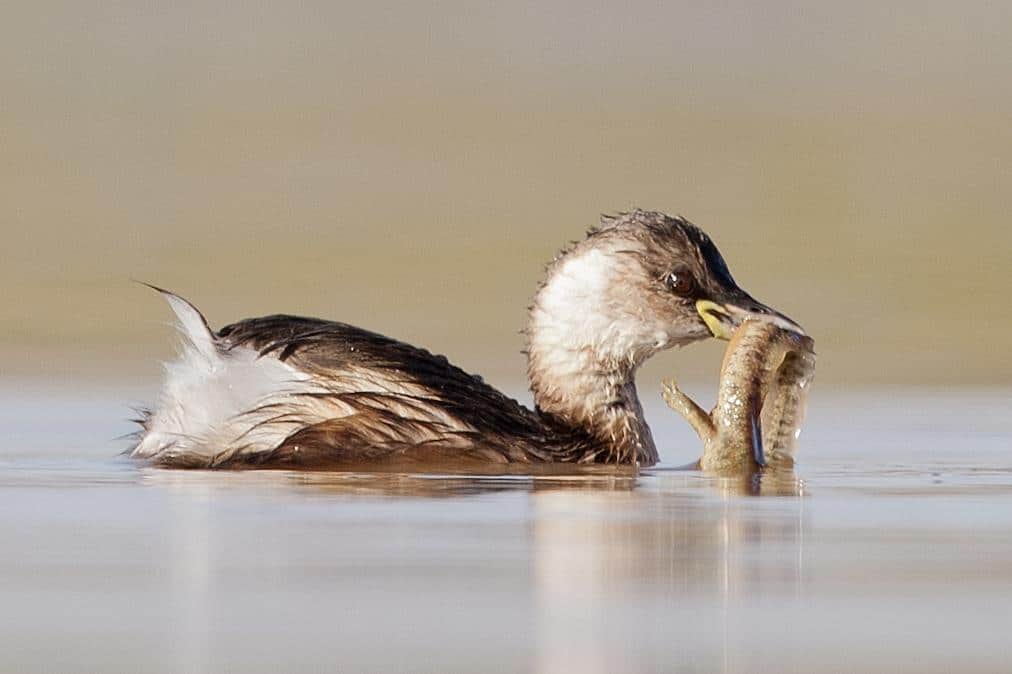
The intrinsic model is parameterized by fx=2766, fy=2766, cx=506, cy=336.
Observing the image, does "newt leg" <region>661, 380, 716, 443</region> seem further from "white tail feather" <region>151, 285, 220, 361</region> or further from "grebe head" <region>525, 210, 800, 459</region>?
"white tail feather" <region>151, 285, 220, 361</region>

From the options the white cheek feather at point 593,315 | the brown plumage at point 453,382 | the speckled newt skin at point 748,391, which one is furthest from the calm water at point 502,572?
the white cheek feather at point 593,315

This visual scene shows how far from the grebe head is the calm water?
810mm

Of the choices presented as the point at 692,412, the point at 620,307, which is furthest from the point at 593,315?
the point at 692,412

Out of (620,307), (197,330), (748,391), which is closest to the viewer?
(197,330)

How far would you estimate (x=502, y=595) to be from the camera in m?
6.96

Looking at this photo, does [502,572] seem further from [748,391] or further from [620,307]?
[620,307]

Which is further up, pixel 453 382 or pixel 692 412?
pixel 453 382

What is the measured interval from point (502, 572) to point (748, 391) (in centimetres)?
372

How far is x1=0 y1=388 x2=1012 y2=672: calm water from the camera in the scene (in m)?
6.11

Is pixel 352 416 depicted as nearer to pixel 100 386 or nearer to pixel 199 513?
pixel 199 513

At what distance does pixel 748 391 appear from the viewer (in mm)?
10984

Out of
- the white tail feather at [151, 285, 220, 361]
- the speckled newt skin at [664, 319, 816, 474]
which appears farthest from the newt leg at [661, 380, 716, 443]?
the white tail feather at [151, 285, 220, 361]

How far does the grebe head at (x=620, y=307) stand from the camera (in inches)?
458

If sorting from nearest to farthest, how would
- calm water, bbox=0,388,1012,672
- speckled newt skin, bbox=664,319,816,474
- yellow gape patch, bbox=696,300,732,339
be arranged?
calm water, bbox=0,388,1012,672 < speckled newt skin, bbox=664,319,816,474 < yellow gape patch, bbox=696,300,732,339
